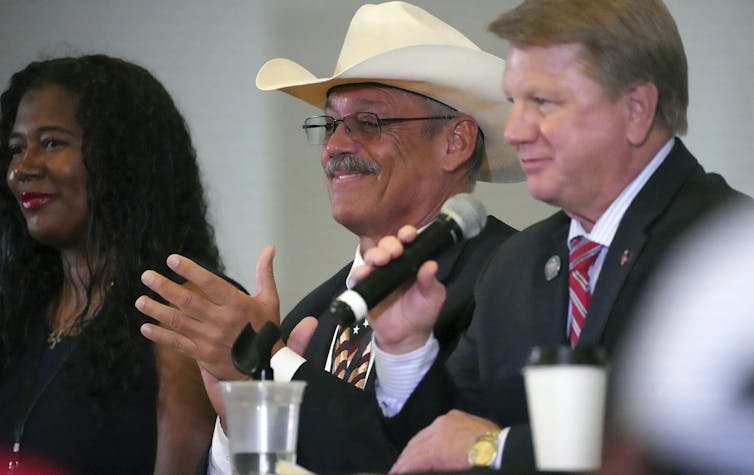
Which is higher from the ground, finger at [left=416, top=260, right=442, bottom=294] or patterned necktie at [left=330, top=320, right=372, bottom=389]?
finger at [left=416, top=260, right=442, bottom=294]

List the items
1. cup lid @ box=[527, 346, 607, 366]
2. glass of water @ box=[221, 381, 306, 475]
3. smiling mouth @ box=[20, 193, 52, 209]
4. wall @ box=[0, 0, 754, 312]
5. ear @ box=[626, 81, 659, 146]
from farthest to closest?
wall @ box=[0, 0, 754, 312]
smiling mouth @ box=[20, 193, 52, 209]
ear @ box=[626, 81, 659, 146]
glass of water @ box=[221, 381, 306, 475]
cup lid @ box=[527, 346, 607, 366]

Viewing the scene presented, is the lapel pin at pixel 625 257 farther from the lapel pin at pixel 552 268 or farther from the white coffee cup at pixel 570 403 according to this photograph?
the white coffee cup at pixel 570 403

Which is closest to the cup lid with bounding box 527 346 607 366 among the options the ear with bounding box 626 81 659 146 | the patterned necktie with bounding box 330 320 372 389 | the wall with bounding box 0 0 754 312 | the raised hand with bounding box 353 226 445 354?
the raised hand with bounding box 353 226 445 354

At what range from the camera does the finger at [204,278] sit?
251 centimetres

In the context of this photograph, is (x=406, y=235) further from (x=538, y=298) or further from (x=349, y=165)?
(x=349, y=165)

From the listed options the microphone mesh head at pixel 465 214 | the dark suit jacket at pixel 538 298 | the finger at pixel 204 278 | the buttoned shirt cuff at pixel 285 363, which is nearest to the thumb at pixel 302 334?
the buttoned shirt cuff at pixel 285 363

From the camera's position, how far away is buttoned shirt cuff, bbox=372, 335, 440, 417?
7.22 ft

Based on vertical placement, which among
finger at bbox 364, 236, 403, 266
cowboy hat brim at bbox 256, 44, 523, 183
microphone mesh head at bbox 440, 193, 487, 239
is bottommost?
finger at bbox 364, 236, 403, 266

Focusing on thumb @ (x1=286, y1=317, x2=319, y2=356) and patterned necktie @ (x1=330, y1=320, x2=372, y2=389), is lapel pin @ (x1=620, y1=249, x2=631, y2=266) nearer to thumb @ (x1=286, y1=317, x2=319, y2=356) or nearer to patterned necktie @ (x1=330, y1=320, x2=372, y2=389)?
thumb @ (x1=286, y1=317, x2=319, y2=356)

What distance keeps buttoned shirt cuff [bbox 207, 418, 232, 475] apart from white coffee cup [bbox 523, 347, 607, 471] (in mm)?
1520

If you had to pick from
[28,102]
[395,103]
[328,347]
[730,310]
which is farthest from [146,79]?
[730,310]

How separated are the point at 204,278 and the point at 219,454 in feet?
1.71

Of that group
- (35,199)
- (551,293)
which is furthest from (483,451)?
(35,199)

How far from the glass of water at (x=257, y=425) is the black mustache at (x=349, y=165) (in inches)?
59.5
